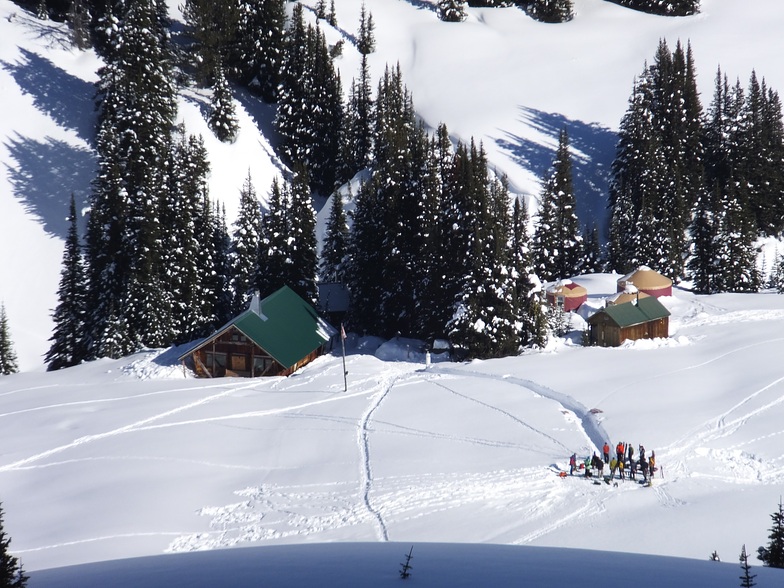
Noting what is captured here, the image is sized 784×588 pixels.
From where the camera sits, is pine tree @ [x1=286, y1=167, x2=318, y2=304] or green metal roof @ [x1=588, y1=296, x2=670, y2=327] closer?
green metal roof @ [x1=588, y1=296, x2=670, y2=327]

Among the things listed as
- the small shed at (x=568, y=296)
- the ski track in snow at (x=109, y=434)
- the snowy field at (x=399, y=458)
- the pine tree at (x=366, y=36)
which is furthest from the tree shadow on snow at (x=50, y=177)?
the pine tree at (x=366, y=36)

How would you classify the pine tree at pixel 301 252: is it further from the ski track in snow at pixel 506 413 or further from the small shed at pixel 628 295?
the small shed at pixel 628 295

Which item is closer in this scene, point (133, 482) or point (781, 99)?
point (133, 482)

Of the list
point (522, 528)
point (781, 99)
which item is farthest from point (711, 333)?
point (781, 99)

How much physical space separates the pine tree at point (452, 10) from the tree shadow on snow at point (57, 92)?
48.6m

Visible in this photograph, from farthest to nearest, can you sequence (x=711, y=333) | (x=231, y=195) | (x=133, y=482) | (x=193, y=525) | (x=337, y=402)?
(x=231, y=195), (x=711, y=333), (x=337, y=402), (x=133, y=482), (x=193, y=525)

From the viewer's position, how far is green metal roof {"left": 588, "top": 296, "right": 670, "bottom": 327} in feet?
143

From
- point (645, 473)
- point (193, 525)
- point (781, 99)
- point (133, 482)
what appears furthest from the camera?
point (781, 99)

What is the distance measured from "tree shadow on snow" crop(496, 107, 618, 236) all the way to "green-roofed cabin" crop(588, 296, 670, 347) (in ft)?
82.1

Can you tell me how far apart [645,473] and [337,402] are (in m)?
14.7

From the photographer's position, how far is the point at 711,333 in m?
43.0

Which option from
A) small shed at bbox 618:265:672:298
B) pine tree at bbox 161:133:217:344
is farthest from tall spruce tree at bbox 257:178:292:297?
small shed at bbox 618:265:672:298

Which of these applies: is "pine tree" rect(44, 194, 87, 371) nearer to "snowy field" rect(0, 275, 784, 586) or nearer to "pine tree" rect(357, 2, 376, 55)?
"snowy field" rect(0, 275, 784, 586)

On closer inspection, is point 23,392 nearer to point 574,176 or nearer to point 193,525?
point 193,525
